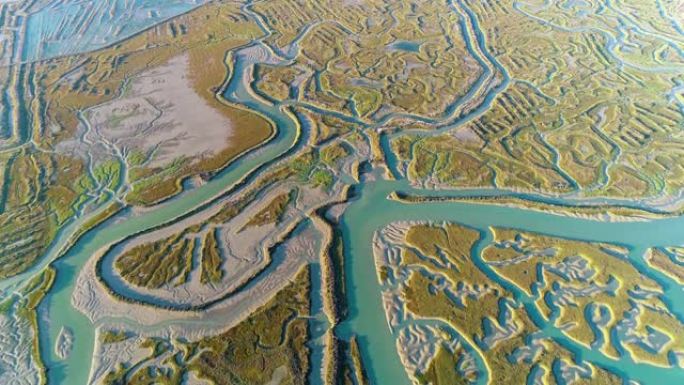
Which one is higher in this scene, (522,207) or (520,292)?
(522,207)

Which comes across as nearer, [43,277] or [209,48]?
[43,277]

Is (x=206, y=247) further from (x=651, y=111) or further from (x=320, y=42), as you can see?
(x=651, y=111)

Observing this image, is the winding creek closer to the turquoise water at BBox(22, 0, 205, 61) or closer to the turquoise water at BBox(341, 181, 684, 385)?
the turquoise water at BBox(341, 181, 684, 385)

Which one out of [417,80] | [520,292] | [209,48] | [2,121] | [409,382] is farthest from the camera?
[209,48]

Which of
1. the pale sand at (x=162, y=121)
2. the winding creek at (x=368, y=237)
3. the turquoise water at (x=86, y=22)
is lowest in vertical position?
the winding creek at (x=368, y=237)

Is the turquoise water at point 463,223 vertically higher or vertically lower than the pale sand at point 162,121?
lower

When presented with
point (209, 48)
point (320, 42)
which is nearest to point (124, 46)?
point (209, 48)

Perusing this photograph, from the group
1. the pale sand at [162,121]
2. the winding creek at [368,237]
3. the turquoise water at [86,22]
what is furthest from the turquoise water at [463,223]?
the turquoise water at [86,22]

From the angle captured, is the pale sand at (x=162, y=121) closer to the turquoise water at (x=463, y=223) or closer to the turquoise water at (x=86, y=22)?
the turquoise water at (x=86, y=22)
